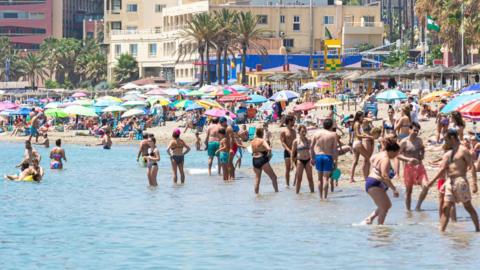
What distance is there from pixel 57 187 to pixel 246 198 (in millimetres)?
6996

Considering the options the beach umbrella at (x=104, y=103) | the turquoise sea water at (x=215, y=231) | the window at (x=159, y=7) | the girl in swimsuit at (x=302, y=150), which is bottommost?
the turquoise sea water at (x=215, y=231)

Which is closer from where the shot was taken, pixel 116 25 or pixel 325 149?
pixel 325 149

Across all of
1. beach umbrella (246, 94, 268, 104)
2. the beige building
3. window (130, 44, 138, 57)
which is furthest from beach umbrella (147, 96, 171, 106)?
window (130, 44, 138, 57)

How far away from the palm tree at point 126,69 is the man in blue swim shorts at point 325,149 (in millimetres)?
89973

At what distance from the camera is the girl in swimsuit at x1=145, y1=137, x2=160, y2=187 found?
1049 inches

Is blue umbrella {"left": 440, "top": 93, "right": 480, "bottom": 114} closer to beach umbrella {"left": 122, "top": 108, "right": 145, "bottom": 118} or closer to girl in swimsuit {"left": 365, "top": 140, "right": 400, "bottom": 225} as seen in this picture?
girl in swimsuit {"left": 365, "top": 140, "right": 400, "bottom": 225}

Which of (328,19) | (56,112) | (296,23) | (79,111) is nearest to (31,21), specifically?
(296,23)

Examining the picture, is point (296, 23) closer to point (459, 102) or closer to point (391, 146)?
→ point (459, 102)

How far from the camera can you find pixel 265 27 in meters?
101

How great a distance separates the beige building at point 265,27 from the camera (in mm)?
100625

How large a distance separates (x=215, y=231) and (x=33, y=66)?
114725 mm

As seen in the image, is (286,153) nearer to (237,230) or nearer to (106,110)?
(237,230)

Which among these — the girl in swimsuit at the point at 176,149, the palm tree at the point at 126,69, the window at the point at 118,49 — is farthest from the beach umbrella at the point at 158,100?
the window at the point at 118,49

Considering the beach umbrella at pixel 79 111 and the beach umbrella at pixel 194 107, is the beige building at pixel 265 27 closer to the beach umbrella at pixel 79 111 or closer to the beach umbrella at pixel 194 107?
the beach umbrella at pixel 79 111
